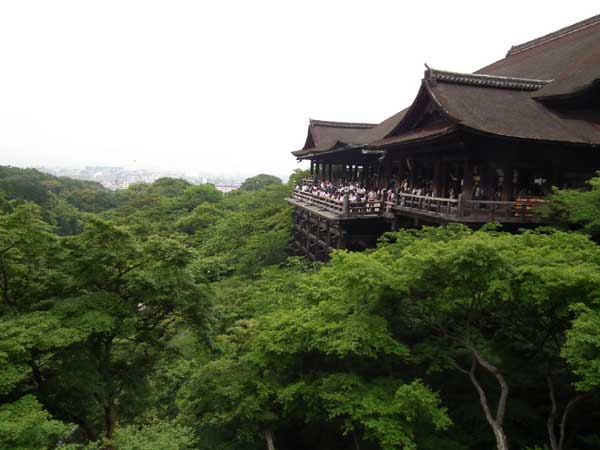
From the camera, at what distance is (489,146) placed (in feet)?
49.2

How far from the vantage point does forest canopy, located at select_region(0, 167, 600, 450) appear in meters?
8.25

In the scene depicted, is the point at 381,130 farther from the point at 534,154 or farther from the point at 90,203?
the point at 90,203

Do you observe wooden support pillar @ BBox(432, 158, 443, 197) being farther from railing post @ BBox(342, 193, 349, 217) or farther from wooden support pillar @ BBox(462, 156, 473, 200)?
railing post @ BBox(342, 193, 349, 217)

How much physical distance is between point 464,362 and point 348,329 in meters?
4.23

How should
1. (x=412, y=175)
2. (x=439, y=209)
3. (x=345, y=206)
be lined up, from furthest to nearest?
(x=412, y=175) → (x=345, y=206) → (x=439, y=209)

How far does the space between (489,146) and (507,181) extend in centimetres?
140

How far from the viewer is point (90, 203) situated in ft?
259

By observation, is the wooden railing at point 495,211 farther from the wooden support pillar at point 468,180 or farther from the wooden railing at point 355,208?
the wooden railing at point 355,208

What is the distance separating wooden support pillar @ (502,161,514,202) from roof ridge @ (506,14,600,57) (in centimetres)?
1507

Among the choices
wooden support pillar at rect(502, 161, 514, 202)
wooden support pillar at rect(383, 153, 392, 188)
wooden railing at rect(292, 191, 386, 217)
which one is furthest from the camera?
wooden support pillar at rect(383, 153, 392, 188)

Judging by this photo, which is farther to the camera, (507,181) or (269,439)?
(507,181)

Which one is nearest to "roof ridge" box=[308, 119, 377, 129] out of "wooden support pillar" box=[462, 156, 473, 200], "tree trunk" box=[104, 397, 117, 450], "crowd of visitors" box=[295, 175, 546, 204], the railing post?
"crowd of visitors" box=[295, 175, 546, 204]

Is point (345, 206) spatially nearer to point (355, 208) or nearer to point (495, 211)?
point (355, 208)

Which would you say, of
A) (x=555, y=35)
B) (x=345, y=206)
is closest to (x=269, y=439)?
(x=345, y=206)
